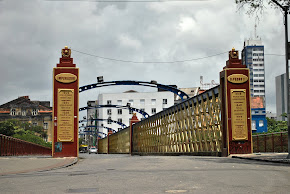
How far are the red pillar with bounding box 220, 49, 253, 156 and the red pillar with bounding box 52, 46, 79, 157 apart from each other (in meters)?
7.82

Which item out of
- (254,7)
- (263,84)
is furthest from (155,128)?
(263,84)

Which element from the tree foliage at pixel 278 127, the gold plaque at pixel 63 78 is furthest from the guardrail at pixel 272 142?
the tree foliage at pixel 278 127

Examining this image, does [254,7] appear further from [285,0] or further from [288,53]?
[288,53]

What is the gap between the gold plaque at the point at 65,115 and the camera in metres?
24.2

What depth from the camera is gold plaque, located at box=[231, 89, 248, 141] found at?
2078 centimetres

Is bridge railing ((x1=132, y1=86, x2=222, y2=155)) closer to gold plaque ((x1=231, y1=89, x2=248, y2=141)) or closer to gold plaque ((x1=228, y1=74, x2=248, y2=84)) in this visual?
gold plaque ((x1=231, y1=89, x2=248, y2=141))

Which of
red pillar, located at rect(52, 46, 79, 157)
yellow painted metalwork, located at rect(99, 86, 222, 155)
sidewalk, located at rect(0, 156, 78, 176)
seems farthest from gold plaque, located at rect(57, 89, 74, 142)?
yellow painted metalwork, located at rect(99, 86, 222, 155)

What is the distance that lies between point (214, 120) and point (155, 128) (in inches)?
666

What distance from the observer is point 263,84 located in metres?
197

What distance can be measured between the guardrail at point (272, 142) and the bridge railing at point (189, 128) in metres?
3.23

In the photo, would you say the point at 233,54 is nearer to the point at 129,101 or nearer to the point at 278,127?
the point at 278,127

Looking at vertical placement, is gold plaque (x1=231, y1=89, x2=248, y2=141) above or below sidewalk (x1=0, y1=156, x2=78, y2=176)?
above

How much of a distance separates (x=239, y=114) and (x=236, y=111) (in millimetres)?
191

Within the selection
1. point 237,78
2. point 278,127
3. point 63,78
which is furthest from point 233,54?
point 278,127
